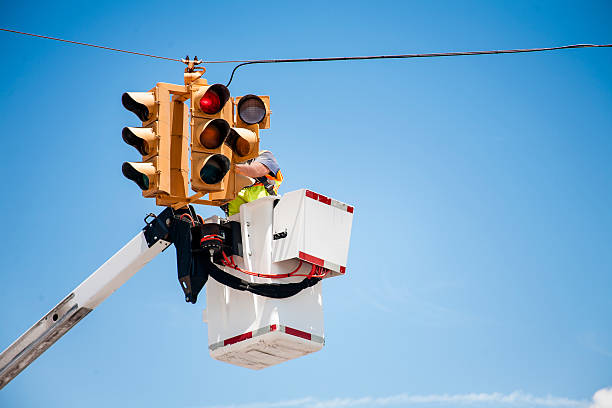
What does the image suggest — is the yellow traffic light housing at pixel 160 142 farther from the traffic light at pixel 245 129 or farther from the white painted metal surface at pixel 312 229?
the white painted metal surface at pixel 312 229

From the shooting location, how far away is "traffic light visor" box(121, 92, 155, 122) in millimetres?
8266

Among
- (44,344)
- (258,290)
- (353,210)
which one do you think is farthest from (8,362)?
(353,210)

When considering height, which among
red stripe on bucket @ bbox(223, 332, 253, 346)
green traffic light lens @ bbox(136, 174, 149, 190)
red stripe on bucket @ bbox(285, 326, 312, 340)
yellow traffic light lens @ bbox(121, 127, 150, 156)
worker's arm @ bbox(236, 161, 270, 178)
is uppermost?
worker's arm @ bbox(236, 161, 270, 178)

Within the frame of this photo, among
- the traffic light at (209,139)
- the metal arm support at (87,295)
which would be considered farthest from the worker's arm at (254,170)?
the traffic light at (209,139)

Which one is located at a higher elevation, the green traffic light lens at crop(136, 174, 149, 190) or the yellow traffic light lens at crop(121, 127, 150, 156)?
the yellow traffic light lens at crop(121, 127, 150, 156)

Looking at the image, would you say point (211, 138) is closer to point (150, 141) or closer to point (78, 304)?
point (150, 141)

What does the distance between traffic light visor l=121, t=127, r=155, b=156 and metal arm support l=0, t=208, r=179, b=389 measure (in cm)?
162

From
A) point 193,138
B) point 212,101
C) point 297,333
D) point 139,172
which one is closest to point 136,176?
point 139,172

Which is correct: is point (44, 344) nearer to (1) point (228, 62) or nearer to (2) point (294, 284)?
(2) point (294, 284)

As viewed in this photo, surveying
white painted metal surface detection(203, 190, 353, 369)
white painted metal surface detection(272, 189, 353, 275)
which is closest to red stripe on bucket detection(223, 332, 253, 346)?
white painted metal surface detection(203, 190, 353, 369)

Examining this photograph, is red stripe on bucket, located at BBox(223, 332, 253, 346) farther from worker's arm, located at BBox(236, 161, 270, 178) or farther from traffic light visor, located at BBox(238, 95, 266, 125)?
traffic light visor, located at BBox(238, 95, 266, 125)

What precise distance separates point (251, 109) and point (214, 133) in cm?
59

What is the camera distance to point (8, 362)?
36.2ft

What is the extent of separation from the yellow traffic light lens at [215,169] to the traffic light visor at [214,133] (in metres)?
0.13
